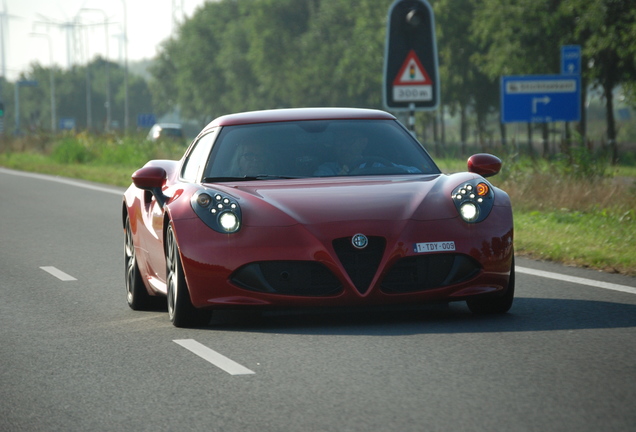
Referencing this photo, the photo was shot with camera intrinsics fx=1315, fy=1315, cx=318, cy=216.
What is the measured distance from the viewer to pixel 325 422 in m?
5.16

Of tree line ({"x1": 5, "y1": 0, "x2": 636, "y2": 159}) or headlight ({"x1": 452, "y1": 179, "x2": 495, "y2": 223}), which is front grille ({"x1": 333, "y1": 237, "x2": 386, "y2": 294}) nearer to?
headlight ({"x1": 452, "y1": 179, "x2": 495, "y2": 223})

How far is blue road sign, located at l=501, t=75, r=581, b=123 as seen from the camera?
20094 mm

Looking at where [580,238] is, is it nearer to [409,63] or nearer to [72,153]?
[409,63]

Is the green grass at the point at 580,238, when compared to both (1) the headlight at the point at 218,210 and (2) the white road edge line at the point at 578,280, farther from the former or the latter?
(1) the headlight at the point at 218,210

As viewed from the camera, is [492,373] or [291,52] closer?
[492,373]

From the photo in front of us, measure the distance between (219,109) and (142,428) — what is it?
9629 cm

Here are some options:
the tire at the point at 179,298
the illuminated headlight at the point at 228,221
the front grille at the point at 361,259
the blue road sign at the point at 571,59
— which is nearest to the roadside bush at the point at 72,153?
the blue road sign at the point at 571,59

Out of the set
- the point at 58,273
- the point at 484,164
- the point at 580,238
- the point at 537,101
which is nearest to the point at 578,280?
the point at 484,164

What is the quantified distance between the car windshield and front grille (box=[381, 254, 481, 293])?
3.50 feet

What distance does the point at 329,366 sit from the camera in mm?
6430

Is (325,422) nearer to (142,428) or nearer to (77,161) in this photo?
(142,428)

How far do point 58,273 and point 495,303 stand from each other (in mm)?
4930

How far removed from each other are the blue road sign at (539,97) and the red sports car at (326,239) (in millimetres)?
12174

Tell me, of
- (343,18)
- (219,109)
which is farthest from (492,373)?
(219,109)
